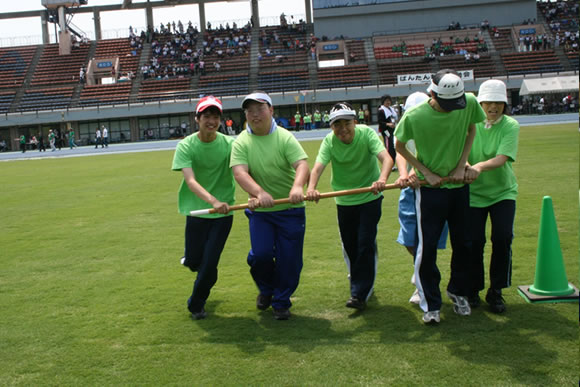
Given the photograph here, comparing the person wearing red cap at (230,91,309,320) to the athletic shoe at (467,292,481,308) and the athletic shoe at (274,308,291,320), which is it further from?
the athletic shoe at (467,292,481,308)

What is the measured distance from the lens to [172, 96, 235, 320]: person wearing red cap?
16.1ft

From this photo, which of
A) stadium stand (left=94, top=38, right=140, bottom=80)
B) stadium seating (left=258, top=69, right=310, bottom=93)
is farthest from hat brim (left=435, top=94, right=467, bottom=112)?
stadium stand (left=94, top=38, right=140, bottom=80)

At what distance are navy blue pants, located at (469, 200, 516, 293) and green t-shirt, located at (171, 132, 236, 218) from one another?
7.05 ft

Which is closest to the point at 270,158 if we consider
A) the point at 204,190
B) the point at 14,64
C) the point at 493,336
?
the point at 204,190

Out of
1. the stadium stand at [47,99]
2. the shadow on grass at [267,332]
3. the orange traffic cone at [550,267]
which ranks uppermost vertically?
the stadium stand at [47,99]

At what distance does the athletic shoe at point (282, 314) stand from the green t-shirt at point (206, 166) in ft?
3.20

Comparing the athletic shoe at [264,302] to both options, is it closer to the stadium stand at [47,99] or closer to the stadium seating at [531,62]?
the stadium seating at [531,62]

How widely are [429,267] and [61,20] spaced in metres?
58.1

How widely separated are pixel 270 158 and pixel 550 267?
2.50 metres

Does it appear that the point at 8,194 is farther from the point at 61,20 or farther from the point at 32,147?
the point at 61,20

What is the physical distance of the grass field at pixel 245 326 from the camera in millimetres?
3719

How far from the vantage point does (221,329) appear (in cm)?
464

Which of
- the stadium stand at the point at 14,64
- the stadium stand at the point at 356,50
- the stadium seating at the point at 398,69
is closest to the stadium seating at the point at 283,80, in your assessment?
the stadium stand at the point at 356,50

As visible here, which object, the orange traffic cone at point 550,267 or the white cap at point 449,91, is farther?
the orange traffic cone at point 550,267
